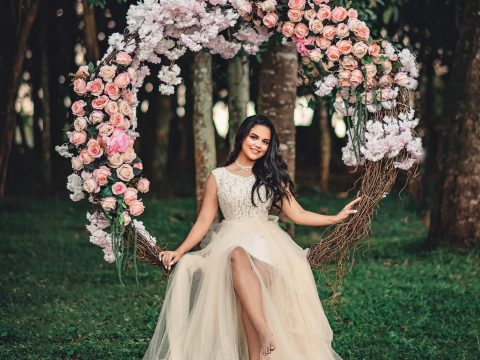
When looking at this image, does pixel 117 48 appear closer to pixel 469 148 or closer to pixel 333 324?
pixel 333 324

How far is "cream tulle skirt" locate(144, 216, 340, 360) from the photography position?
477 cm

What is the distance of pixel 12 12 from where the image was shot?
28.6 feet

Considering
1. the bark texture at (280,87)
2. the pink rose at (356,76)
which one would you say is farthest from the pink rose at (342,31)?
the bark texture at (280,87)

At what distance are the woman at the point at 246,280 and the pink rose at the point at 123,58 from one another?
0.86 meters

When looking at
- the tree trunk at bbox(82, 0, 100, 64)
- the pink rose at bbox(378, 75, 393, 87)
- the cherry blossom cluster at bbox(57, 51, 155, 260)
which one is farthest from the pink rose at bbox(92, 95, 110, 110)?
the tree trunk at bbox(82, 0, 100, 64)

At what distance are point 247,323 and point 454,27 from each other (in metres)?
7.08

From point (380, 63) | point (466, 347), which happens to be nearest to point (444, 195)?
point (466, 347)

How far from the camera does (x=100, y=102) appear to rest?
5.11 metres

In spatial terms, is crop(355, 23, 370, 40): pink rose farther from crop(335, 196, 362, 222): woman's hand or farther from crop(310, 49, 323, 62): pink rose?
crop(335, 196, 362, 222): woman's hand

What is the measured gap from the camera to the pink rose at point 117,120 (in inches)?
200

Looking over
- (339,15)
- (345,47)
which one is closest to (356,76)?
(345,47)

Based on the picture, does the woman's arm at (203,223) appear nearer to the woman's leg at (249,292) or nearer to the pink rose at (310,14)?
the woman's leg at (249,292)

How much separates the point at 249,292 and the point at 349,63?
1.66 m

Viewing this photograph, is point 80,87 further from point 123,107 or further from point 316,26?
point 316,26
